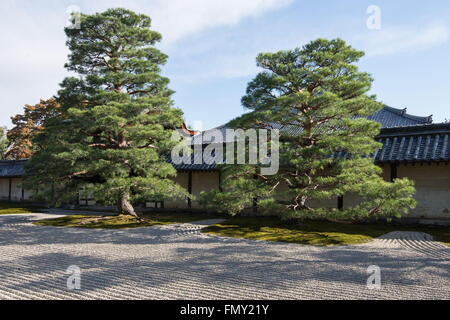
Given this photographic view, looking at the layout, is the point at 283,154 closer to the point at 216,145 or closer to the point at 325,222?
the point at 325,222

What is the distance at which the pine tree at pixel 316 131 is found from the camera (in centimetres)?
898

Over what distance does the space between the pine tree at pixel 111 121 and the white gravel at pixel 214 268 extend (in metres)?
2.71

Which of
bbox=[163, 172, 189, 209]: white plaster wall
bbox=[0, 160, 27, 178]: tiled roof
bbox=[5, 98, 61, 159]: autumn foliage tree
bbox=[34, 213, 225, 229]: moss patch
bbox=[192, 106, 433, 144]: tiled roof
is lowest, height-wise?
bbox=[34, 213, 225, 229]: moss patch

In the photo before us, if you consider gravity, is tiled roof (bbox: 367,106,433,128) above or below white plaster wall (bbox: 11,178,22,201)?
above

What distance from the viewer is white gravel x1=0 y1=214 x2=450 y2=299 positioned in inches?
177

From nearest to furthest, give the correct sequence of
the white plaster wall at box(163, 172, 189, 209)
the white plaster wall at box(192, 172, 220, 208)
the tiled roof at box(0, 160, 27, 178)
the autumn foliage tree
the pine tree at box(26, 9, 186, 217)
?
the pine tree at box(26, 9, 186, 217)
the white plaster wall at box(192, 172, 220, 208)
the white plaster wall at box(163, 172, 189, 209)
the tiled roof at box(0, 160, 27, 178)
the autumn foliage tree

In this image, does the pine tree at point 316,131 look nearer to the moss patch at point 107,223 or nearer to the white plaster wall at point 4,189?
the moss patch at point 107,223

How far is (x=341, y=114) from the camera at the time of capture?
9969 millimetres

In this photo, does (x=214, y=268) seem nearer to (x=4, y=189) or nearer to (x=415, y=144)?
(x=415, y=144)

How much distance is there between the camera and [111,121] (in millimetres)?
10797

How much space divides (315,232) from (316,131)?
3.34 meters

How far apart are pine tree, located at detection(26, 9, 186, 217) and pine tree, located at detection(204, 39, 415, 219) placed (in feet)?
10.5

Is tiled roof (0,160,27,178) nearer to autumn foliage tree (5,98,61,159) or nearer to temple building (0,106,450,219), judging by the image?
autumn foliage tree (5,98,61,159)

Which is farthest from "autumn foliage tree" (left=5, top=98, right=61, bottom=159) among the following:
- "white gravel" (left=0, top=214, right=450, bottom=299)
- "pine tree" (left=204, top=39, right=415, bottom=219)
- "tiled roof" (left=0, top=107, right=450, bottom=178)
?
"tiled roof" (left=0, top=107, right=450, bottom=178)
